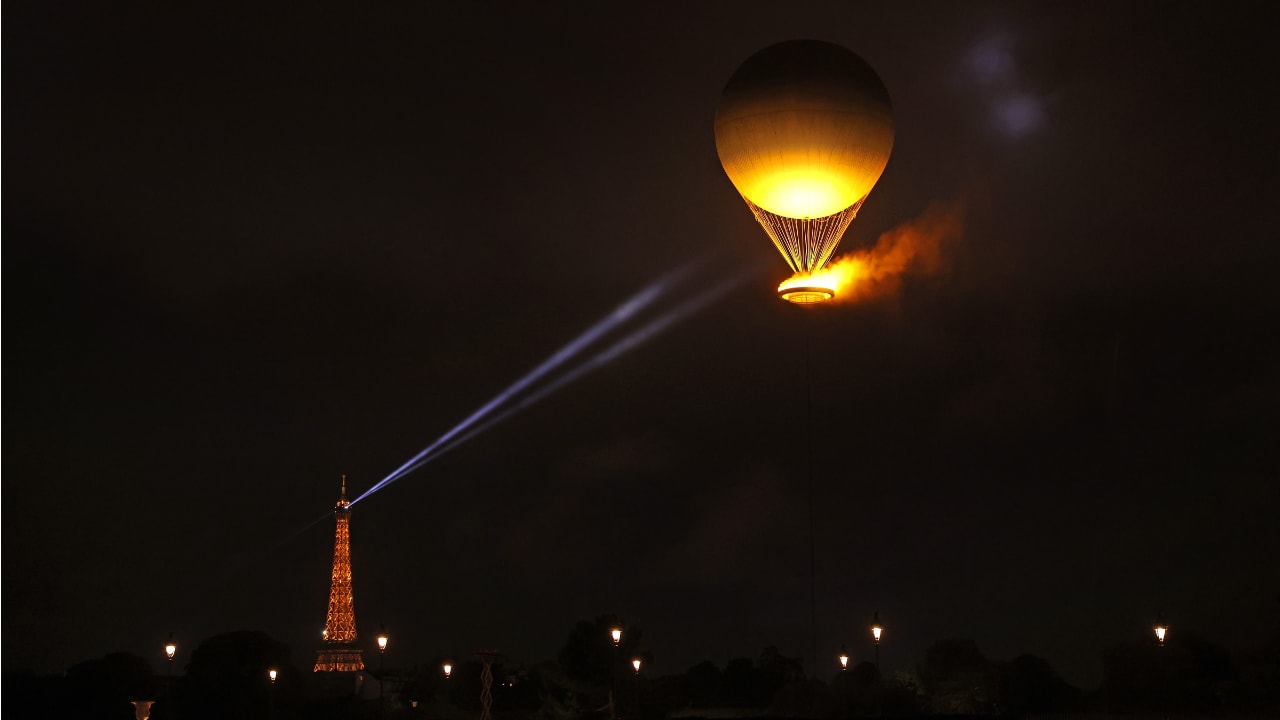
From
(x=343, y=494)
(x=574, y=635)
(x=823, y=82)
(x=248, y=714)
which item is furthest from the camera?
(x=343, y=494)

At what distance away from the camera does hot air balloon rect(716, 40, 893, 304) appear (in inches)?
1494

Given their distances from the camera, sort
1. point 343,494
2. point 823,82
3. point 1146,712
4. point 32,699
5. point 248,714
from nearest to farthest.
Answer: point 823,82, point 1146,712, point 32,699, point 248,714, point 343,494

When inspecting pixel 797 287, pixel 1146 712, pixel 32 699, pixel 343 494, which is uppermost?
pixel 343 494

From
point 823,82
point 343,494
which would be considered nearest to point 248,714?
point 823,82

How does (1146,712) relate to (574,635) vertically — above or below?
below

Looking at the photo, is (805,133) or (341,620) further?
(341,620)

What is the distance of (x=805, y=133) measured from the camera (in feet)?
124

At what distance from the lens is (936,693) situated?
68.2 m

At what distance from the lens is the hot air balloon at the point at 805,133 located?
124ft

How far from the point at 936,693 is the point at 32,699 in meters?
37.5

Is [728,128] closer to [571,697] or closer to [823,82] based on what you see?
[823,82]

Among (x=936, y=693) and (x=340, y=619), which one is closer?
(x=936, y=693)

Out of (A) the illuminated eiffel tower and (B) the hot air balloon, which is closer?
(B) the hot air balloon

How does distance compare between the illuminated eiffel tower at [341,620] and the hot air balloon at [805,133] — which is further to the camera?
the illuminated eiffel tower at [341,620]
